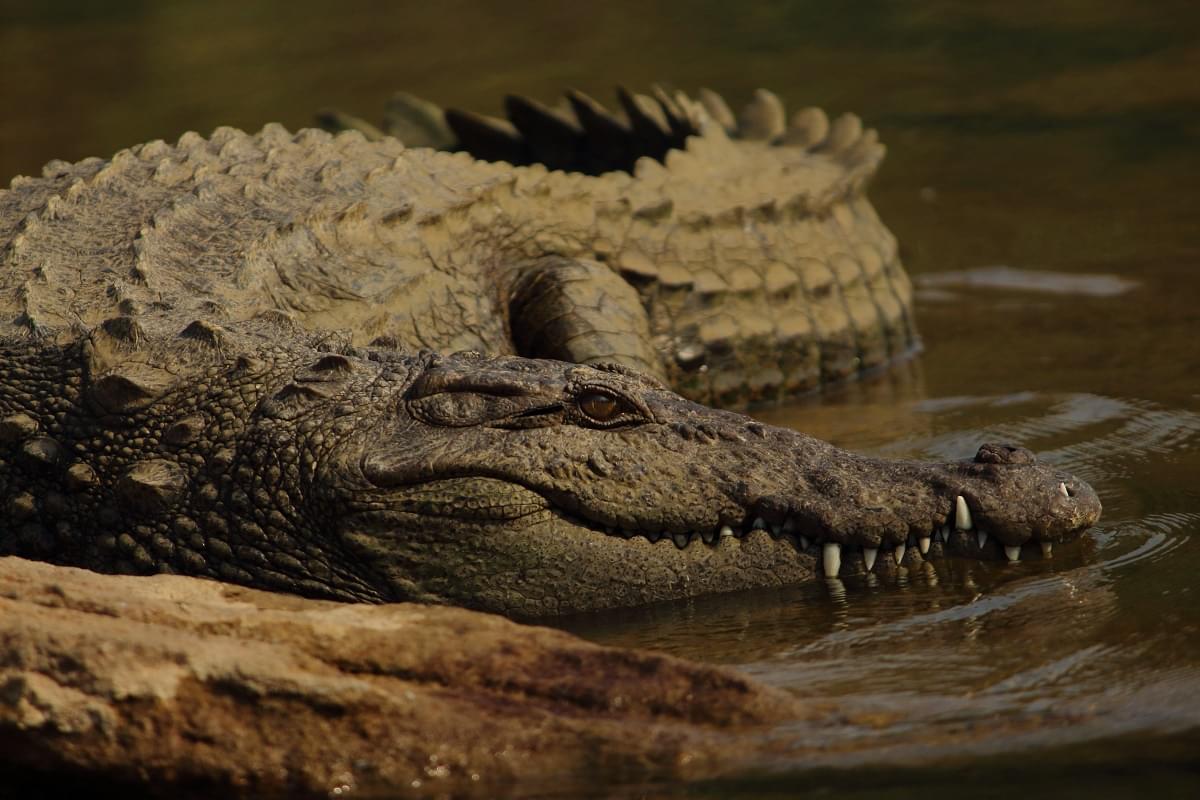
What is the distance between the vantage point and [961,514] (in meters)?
3.85

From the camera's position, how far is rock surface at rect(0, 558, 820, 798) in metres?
2.80

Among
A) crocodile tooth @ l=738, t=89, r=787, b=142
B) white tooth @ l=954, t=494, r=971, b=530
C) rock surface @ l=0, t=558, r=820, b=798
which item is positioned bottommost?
rock surface @ l=0, t=558, r=820, b=798

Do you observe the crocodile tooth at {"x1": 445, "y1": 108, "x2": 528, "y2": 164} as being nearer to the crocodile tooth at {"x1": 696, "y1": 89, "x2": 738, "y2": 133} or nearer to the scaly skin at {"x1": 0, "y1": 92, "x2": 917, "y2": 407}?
the scaly skin at {"x1": 0, "y1": 92, "x2": 917, "y2": 407}

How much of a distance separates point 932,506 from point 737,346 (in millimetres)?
2430

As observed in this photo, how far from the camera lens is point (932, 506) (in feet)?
12.6

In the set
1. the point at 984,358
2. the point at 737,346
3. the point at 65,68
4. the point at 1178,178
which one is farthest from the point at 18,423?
the point at 65,68

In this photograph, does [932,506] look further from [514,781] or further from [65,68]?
[65,68]

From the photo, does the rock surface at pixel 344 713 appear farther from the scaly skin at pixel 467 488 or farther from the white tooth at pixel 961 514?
the white tooth at pixel 961 514

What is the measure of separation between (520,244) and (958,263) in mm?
2993

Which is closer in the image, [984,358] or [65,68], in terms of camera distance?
[984,358]

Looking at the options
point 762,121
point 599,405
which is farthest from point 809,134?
point 599,405

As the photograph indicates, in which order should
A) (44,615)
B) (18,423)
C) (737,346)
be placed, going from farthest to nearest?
(737,346) → (18,423) → (44,615)

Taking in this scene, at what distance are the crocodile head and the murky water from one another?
0.30 feet

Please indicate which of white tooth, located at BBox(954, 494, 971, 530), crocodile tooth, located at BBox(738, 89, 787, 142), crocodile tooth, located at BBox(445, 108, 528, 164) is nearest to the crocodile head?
white tooth, located at BBox(954, 494, 971, 530)
